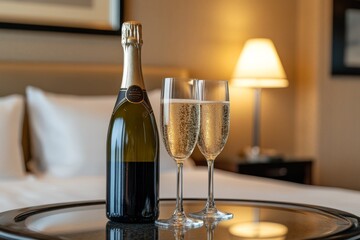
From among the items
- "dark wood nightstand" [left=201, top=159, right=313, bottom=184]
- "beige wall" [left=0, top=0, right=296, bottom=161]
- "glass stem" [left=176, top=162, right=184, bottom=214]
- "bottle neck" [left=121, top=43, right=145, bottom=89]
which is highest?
"beige wall" [left=0, top=0, right=296, bottom=161]

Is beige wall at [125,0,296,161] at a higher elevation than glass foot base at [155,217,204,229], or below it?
higher

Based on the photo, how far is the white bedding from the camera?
2.31m

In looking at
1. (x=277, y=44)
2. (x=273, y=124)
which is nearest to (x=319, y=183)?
(x=273, y=124)

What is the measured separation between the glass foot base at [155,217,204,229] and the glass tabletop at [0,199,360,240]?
0.02m

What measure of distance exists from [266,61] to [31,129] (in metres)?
1.49

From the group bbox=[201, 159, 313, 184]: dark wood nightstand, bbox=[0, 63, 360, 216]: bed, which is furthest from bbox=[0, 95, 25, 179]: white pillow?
bbox=[201, 159, 313, 184]: dark wood nightstand

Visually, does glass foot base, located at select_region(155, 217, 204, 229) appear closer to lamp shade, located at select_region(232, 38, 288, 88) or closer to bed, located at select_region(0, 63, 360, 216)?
bed, located at select_region(0, 63, 360, 216)

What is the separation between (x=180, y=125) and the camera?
4.21 ft

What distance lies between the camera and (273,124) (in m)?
4.45

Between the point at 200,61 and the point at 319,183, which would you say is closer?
the point at 200,61

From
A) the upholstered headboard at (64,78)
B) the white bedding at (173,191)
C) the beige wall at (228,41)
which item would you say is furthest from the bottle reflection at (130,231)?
the beige wall at (228,41)

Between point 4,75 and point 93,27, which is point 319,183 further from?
point 4,75

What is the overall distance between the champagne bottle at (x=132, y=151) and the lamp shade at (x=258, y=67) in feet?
8.34

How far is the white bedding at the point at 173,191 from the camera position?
2.31 m
